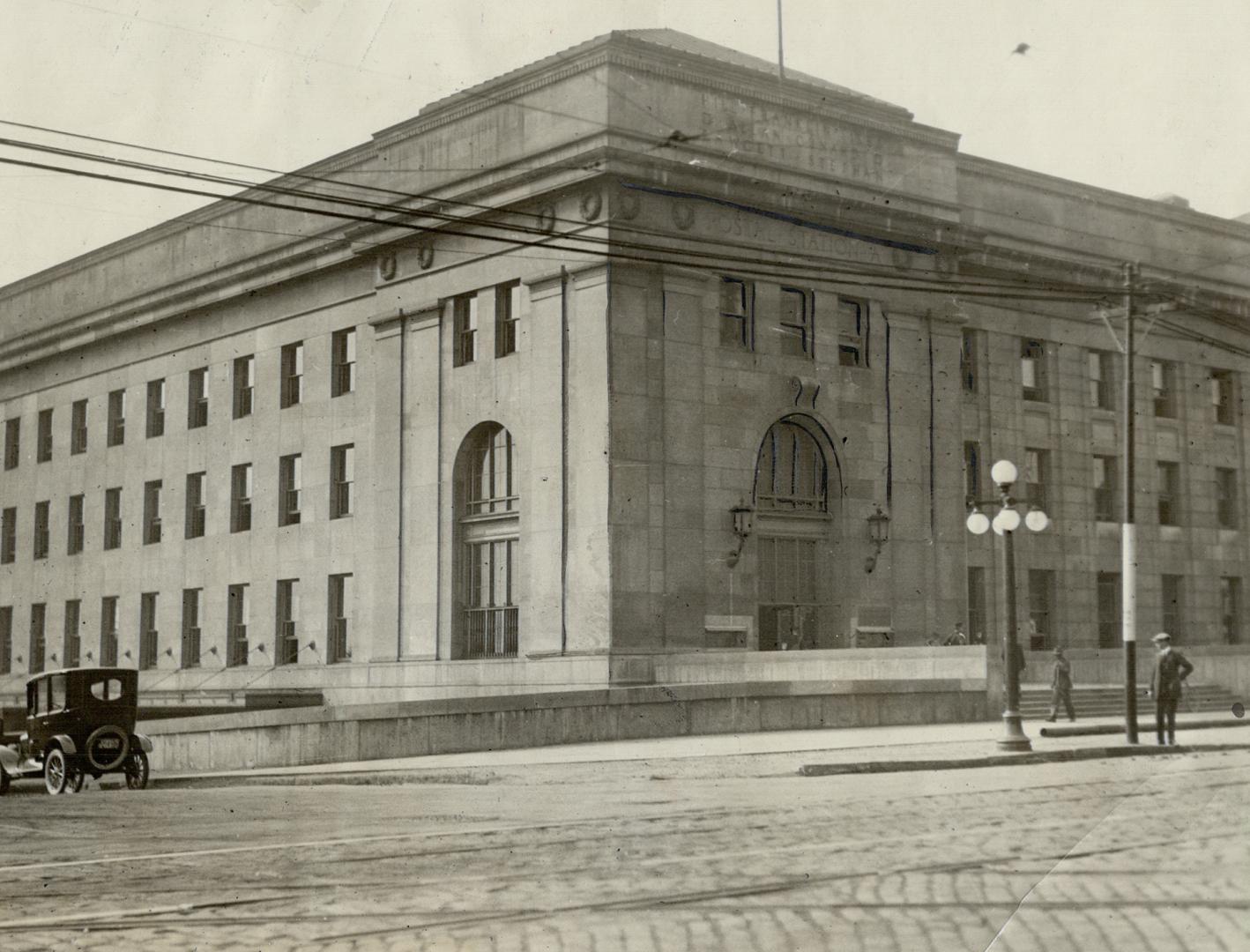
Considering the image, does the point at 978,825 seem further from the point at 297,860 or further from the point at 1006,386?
the point at 1006,386

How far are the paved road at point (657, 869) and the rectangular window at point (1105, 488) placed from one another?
94.0 feet

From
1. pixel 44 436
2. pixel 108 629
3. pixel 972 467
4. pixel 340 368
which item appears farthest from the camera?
pixel 44 436

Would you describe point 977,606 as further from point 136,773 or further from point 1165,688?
point 136,773

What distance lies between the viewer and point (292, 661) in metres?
44.2

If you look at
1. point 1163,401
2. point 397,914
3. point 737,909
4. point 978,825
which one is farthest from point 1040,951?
point 1163,401

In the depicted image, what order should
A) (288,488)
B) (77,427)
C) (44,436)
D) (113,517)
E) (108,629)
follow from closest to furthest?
(288,488), (108,629), (113,517), (77,427), (44,436)

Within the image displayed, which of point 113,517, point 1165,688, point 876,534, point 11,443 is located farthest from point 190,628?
point 1165,688

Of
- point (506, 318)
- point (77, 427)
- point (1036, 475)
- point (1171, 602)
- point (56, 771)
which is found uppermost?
point (506, 318)

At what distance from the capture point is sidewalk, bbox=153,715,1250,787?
21.5m

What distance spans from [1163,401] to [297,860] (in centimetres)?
4103

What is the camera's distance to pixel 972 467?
146 feet

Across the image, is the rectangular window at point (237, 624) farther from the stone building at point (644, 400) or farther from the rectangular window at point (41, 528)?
the rectangular window at point (41, 528)

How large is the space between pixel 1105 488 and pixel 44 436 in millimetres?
37687

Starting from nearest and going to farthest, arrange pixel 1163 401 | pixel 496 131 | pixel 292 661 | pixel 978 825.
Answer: pixel 978 825
pixel 496 131
pixel 292 661
pixel 1163 401
